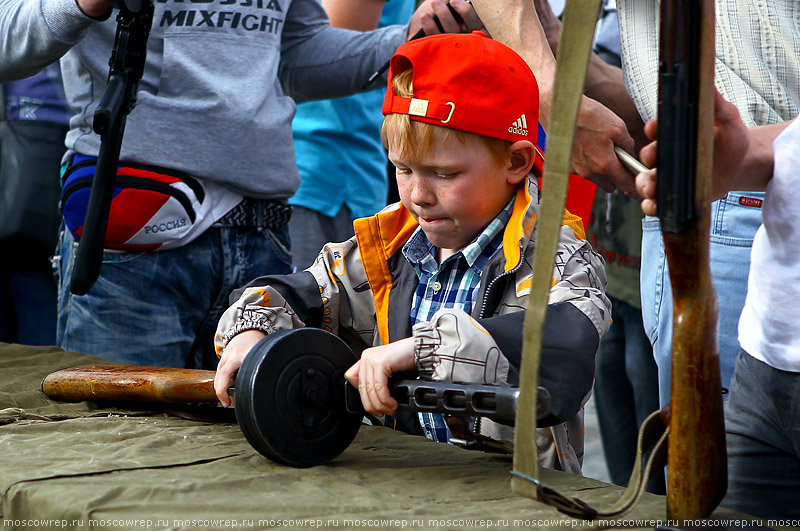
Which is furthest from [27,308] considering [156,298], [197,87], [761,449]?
[761,449]

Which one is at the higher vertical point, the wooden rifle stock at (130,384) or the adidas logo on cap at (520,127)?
the adidas logo on cap at (520,127)

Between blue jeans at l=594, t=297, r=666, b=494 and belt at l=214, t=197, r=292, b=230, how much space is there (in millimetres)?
1252

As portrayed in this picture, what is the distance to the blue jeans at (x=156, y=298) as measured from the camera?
199cm

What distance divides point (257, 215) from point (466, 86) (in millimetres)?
822

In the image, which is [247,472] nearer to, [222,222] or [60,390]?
[60,390]

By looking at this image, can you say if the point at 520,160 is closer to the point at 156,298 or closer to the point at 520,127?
the point at 520,127

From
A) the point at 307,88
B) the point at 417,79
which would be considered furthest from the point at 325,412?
the point at 307,88

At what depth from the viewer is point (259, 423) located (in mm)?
1165

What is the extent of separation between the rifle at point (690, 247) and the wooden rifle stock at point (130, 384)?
2.66 ft

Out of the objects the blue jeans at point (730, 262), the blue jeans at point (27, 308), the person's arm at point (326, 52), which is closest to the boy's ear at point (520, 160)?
the blue jeans at point (730, 262)

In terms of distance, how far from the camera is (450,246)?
62.3 inches

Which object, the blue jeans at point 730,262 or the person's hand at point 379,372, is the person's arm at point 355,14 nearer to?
the blue jeans at point 730,262

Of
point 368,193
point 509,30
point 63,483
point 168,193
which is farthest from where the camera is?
point 368,193

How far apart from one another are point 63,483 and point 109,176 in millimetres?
959
